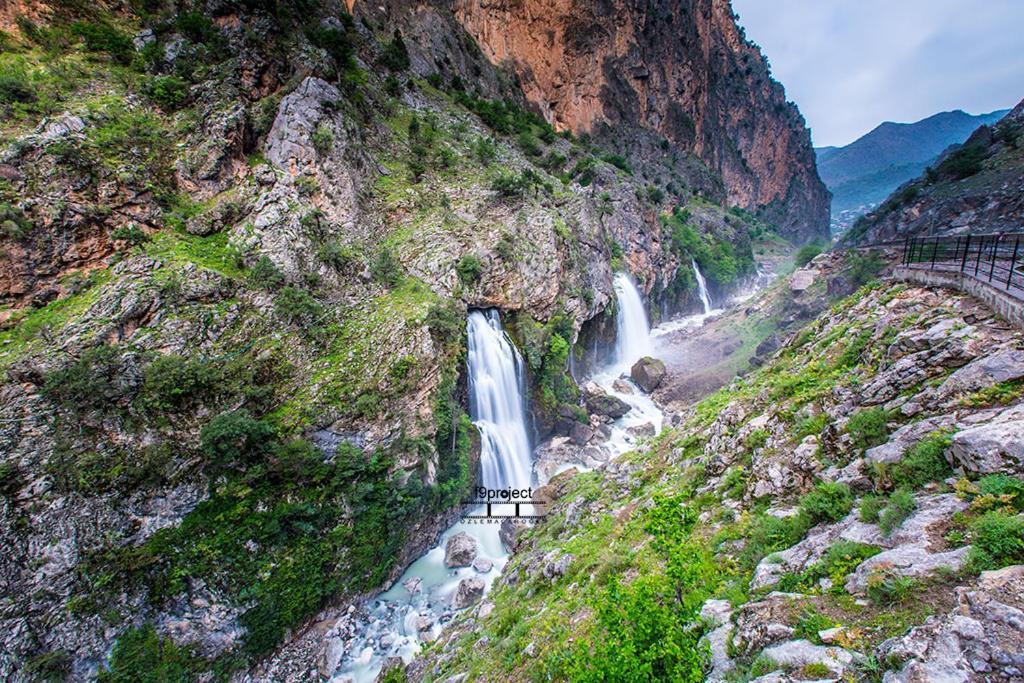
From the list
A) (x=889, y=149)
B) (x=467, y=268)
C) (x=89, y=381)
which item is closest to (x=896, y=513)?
(x=89, y=381)

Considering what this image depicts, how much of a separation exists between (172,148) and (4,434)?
10680mm

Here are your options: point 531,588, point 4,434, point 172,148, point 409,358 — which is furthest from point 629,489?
point 172,148

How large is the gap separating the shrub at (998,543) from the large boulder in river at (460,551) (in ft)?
39.5

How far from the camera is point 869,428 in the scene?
5.44 meters

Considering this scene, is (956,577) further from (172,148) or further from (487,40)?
(487,40)

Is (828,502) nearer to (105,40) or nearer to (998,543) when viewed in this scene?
(998,543)

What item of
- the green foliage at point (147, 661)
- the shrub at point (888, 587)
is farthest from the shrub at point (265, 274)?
the shrub at point (888, 587)

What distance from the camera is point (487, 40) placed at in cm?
3838

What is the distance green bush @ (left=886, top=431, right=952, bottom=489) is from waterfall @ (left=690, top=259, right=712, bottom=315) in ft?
132

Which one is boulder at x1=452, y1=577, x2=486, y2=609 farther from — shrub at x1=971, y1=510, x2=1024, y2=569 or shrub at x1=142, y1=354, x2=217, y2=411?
shrub at x1=971, y1=510, x2=1024, y2=569

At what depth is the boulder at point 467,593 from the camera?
1108cm

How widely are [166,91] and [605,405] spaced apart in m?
23.3

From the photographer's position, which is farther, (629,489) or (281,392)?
(281,392)

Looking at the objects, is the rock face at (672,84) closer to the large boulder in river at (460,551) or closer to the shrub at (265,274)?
the shrub at (265,274)
